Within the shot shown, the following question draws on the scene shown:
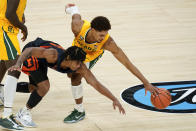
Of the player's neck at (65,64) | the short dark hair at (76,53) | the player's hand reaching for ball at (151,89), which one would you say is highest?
the short dark hair at (76,53)

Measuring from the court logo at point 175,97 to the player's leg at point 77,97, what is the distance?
861 mm

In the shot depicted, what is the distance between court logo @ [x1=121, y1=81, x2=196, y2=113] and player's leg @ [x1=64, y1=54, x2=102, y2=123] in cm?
86

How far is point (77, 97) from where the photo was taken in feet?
19.9

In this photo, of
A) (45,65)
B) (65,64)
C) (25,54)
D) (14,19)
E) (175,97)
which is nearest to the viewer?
(25,54)

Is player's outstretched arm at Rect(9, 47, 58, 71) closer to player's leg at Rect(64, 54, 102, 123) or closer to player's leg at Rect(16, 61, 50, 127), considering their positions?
player's leg at Rect(16, 61, 50, 127)

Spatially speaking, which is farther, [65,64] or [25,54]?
[65,64]

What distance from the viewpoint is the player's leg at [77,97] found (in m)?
6.03

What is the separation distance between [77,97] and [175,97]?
5.18 feet

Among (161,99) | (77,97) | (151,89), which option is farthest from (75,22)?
(161,99)

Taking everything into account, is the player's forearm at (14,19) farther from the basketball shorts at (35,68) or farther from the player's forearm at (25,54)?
the player's forearm at (25,54)

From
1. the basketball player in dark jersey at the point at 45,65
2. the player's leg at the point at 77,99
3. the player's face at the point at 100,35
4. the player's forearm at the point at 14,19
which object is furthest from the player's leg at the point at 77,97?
the player's forearm at the point at 14,19

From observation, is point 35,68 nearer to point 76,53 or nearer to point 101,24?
point 76,53

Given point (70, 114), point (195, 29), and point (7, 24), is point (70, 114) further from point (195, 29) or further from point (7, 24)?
point (195, 29)

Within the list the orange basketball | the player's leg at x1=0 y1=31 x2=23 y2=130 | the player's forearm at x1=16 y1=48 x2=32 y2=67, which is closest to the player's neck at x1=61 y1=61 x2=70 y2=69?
the player's forearm at x1=16 y1=48 x2=32 y2=67
